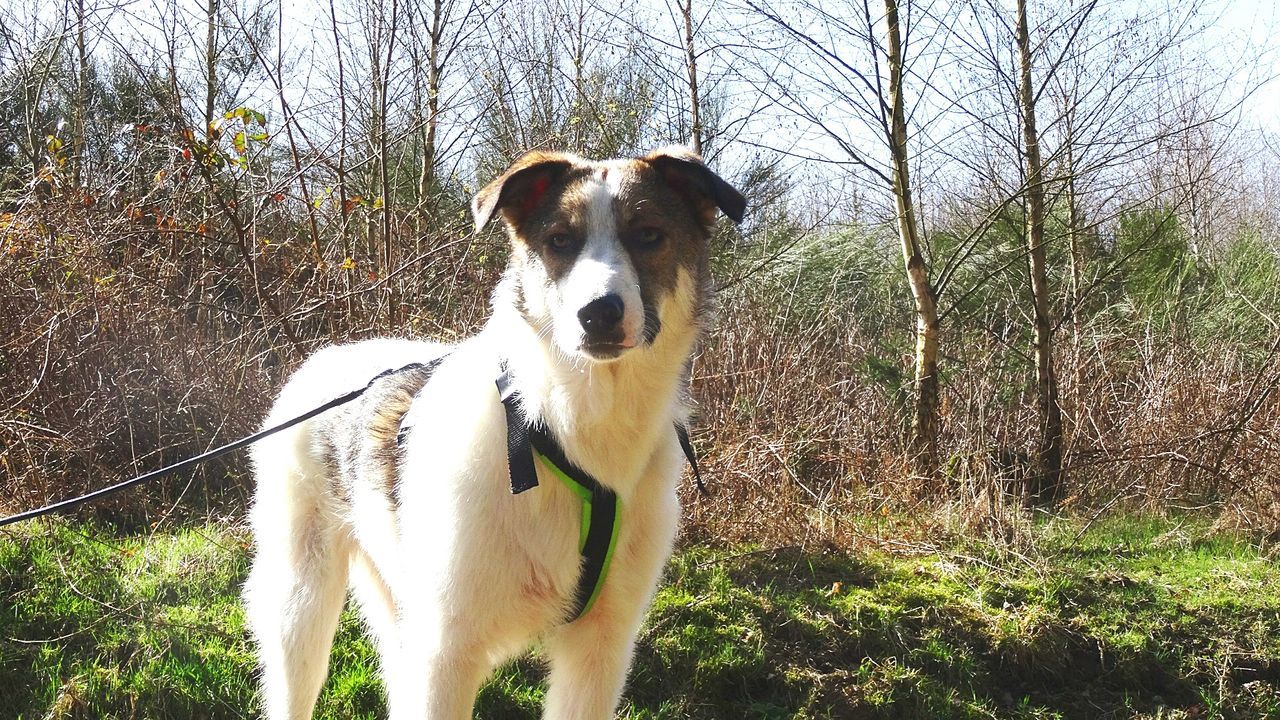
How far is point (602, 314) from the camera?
252cm

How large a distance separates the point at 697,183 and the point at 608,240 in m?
0.46

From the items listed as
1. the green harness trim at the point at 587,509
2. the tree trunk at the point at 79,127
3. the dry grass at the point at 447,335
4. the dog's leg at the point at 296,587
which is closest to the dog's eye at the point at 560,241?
the green harness trim at the point at 587,509

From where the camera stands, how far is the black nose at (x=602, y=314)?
99.2 inches

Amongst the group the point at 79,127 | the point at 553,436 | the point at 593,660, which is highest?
the point at 79,127

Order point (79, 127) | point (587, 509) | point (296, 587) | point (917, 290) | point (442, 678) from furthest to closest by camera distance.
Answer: point (79, 127)
point (917, 290)
point (296, 587)
point (587, 509)
point (442, 678)

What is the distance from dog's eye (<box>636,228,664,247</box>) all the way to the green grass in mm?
2151

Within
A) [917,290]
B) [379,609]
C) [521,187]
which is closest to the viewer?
[521,187]

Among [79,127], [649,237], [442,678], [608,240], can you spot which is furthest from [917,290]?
[79,127]

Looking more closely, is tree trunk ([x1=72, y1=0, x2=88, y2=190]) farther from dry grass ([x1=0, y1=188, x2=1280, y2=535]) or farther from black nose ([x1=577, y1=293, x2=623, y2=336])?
black nose ([x1=577, y1=293, x2=623, y2=336])

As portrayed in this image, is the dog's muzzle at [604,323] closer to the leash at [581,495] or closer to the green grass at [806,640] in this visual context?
the leash at [581,495]

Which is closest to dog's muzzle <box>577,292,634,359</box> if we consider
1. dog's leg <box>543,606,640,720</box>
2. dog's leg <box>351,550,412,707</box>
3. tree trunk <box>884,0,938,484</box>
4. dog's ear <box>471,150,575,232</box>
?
dog's ear <box>471,150,575,232</box>

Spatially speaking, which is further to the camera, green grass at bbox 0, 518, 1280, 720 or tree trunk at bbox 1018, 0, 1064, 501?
tree trunk at bbox 1018, 0, 1064, 501

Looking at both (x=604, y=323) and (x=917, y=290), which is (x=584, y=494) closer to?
(x=604, y=323)

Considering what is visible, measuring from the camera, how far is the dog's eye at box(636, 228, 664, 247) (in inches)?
112
